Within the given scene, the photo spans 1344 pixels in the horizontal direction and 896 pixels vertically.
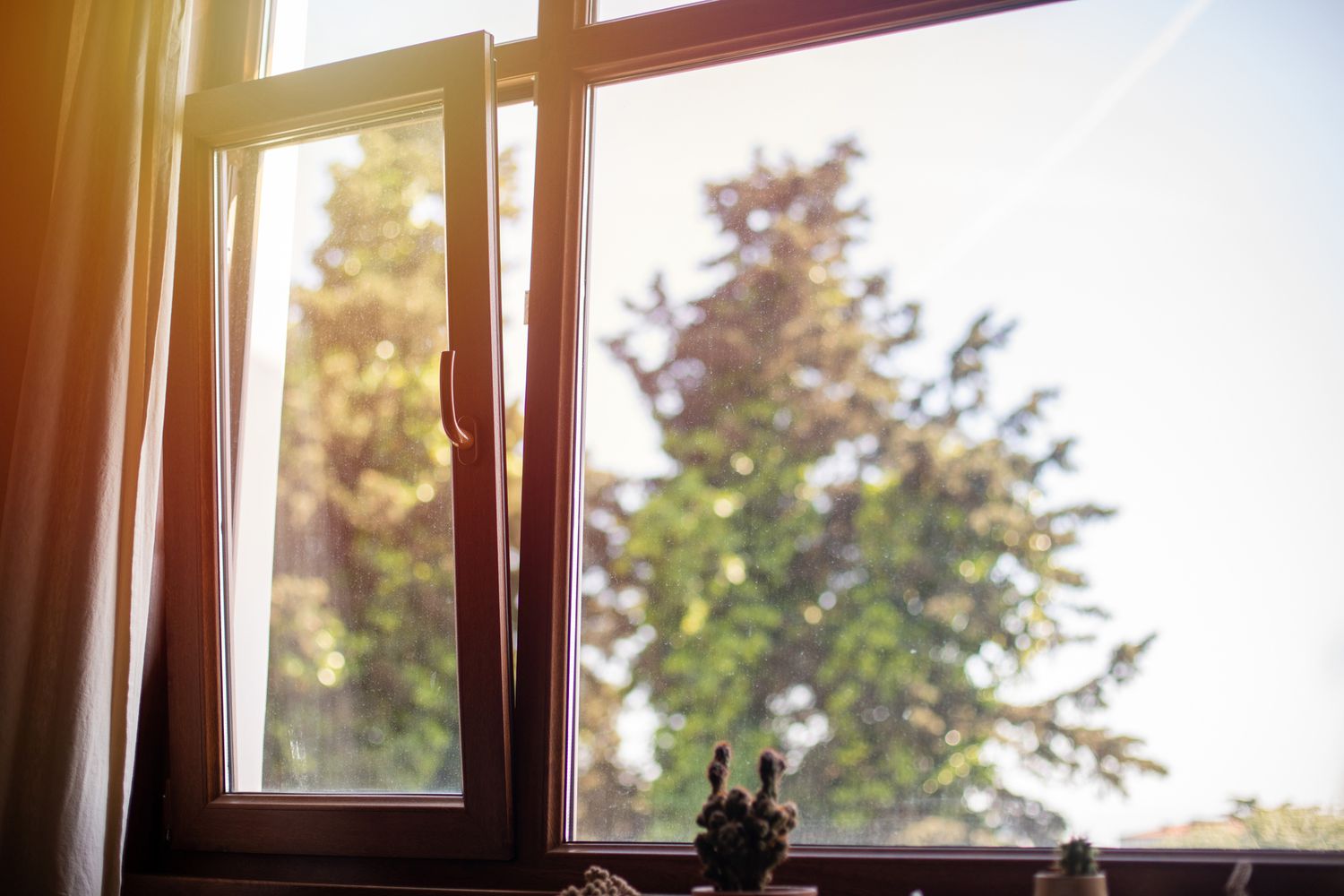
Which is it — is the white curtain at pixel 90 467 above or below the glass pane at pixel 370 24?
below

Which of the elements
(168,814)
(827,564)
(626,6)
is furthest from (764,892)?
(626,6)

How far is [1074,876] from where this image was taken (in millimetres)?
1185

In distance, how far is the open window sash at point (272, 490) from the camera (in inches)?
67.8

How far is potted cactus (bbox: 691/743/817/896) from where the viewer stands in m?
1.24

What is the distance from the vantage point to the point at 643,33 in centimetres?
182

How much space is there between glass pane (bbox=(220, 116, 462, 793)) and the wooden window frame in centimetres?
14

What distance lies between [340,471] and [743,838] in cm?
100

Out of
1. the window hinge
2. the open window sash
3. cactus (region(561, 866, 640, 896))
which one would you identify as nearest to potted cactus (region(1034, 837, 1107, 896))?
cactus (region(561, 866, 640, 896))

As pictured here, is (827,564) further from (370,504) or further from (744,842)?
(370,504)

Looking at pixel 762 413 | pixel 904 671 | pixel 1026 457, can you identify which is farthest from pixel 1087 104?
pixel 904 671

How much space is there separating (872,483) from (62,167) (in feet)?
4.56

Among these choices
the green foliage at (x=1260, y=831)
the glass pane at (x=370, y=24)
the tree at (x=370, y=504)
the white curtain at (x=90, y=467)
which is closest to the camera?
the green foliage at (x=1260, y=831)

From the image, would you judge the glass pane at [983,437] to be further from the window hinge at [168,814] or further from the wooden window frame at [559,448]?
the window hinge at [168,814]

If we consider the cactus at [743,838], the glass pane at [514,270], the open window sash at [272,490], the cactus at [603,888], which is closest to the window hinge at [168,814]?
the open window sash at [272,490]
